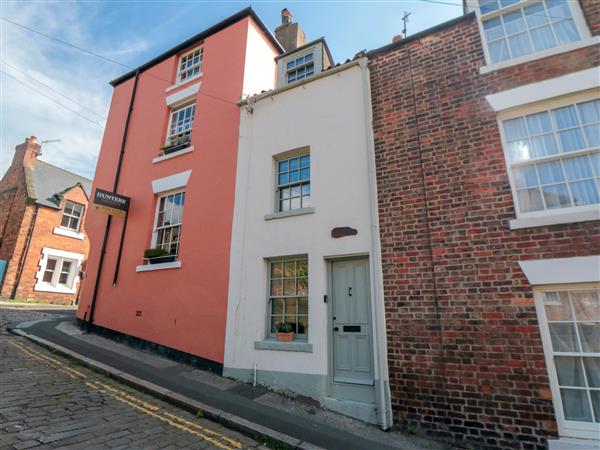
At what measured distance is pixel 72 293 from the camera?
19.6m

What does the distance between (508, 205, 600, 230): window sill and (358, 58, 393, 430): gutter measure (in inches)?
85.8

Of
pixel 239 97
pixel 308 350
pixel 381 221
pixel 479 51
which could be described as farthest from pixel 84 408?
pixel 479 51

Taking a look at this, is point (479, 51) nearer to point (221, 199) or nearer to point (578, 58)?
point (578, 58)

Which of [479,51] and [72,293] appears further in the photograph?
[72,293]

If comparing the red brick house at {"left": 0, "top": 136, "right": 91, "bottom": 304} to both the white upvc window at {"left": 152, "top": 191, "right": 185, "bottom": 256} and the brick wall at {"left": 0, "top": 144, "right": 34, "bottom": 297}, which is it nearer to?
the brick wall at {"left": 0, "top": 144, "right": 34, "bottom": 297}

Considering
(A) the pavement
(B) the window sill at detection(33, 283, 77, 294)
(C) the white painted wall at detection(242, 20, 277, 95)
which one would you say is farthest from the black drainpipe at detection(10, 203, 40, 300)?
(C) the white painted wall at detection(242, 20, 277, 95)

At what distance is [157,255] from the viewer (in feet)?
29.4

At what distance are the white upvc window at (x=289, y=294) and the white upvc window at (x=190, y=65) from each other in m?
7.48

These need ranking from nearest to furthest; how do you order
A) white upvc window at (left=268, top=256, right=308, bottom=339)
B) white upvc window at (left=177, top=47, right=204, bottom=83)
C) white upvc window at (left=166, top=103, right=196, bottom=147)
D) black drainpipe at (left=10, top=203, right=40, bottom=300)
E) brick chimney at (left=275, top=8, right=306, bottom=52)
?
white upvc window at (left=268, top=256, right=308, bottom=339) → white upvc window at (left=166, top=103, right=196, bottom=147) → white upvc window at (left=177, top=47, right=204, bottom=83) → brick chimney at (left=275, top=8, right=306, bottom=52) → black drainpipe at (left=10, top=203, right=40, bottom=300)

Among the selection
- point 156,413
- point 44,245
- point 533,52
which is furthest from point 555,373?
point 44,245

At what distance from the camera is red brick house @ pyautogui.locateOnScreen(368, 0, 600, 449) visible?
4566 mm

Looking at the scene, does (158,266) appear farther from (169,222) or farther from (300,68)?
(300,68)

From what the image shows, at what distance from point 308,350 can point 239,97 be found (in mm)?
6832

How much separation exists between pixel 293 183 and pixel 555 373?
5.70 meters
